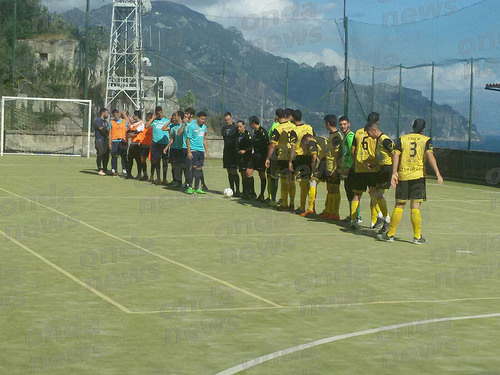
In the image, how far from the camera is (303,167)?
1708cm

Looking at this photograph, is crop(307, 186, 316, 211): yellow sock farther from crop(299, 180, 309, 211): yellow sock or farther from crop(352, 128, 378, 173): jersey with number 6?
crop(352, 128, 378, 173): jersey with number 6

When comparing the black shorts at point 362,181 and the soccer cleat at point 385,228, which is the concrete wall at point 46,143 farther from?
the soccer cleat at point 385,228

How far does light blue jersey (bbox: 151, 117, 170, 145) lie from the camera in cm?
2289

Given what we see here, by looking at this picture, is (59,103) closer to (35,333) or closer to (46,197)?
(46,197)

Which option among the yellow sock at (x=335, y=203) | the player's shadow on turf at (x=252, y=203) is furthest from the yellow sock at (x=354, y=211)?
the player's shadow on turf at (x=252, y=203)

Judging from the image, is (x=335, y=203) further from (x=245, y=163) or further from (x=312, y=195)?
(x=245, y=163)

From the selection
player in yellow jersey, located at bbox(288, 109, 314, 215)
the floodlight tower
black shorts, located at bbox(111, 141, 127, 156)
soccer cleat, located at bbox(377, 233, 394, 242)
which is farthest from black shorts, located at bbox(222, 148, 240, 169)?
the floodlight tower

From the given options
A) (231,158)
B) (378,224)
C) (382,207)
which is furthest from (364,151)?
(231,158)

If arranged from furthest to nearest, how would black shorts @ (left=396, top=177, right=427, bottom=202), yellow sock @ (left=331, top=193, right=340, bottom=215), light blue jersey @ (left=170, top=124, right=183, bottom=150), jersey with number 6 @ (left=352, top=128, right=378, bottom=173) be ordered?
light blue jersey @ (left=170, top=124, right=183, bottom=150) < yellow sock @ (left=331, top=193, right=340, bottom=215) < jersey with number 6 @ (left=352, top=128, right=378, bottom=173) < black shorts @ (left=396, top=177, right=427, bottom=202)

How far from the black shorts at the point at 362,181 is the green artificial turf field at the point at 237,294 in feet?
2.39

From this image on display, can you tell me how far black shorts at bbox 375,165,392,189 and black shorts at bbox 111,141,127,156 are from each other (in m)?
12.0

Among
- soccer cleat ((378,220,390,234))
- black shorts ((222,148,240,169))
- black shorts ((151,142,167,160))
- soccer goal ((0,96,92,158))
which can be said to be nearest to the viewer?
soccer cleat ((378,220,390,234))

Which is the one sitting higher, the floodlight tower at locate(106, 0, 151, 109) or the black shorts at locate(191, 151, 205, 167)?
the floodlight tower at locate(106, 0, 151, 109)

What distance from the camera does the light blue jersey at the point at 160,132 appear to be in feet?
75.1
